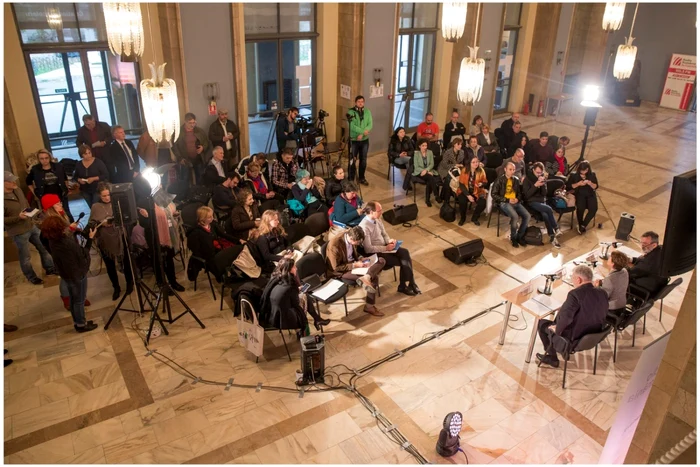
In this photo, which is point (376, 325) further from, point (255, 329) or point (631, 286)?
point (631, 286)

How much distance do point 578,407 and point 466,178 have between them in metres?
4.43

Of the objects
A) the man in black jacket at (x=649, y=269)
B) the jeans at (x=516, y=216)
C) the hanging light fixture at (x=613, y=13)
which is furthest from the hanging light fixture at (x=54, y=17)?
the hanging light fixture at (x=613, y=13)

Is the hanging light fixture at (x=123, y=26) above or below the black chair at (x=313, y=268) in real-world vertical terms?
above

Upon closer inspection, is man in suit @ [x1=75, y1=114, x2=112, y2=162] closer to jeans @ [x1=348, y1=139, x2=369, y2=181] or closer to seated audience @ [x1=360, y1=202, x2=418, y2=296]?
jeans @ [x1=348, y1=139, x2=369, y2=181]

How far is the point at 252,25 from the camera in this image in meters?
10.9

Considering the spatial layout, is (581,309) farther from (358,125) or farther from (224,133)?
(224,133)

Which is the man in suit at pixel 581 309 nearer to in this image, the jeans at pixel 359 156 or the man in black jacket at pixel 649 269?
the man in black jacket at pixel 649 269

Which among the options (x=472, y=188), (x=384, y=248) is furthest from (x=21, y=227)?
(x=472, y=188)

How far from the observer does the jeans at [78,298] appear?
627 centimetres

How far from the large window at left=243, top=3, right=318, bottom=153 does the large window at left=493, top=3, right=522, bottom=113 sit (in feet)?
17.4

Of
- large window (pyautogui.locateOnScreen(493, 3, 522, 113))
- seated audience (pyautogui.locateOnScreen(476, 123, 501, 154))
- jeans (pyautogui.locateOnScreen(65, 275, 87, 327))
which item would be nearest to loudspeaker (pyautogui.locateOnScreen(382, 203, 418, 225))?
seated audience (pyautogui.locateOnScreen(476, 123, 501, 154))

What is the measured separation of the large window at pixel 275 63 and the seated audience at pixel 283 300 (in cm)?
584

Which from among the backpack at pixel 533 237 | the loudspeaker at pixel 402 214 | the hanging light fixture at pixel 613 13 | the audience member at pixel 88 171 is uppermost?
the hanging light fixture at pixel 613 13

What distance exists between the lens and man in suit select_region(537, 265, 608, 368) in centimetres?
543
